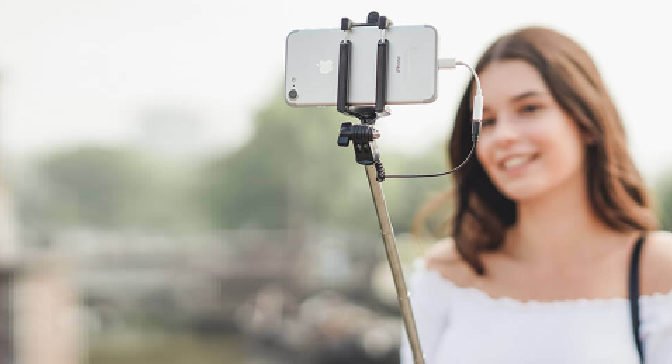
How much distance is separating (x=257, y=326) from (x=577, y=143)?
1205 cm

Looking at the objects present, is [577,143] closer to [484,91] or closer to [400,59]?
[484,91]

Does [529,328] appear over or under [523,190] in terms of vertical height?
under

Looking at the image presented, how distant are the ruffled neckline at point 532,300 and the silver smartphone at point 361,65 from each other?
0.48 m

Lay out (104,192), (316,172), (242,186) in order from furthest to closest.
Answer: (104,192) → (242,186) → (316,172)

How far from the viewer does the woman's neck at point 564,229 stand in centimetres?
104

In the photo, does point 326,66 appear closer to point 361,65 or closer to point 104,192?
point 361,65

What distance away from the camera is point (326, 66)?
2.31 ft

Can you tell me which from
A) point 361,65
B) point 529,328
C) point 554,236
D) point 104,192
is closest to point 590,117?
point 554,236

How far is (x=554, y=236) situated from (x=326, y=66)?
53cm

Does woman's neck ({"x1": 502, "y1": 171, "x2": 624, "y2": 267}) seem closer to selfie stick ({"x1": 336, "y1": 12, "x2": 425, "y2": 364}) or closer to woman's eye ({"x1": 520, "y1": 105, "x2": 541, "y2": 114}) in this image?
woman's eye ({"x1": 520, "y1": 105, "x2": 541, "y2": 114})

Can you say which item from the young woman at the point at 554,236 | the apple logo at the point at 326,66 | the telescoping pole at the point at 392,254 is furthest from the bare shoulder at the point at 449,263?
the apple logo at the point at 326,66

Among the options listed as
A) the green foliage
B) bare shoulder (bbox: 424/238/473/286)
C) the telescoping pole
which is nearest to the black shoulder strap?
bare shoulder (bbox: 424/238/473/286)

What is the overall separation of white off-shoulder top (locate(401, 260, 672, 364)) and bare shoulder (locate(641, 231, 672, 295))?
1 cm

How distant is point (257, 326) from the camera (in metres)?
12.6
